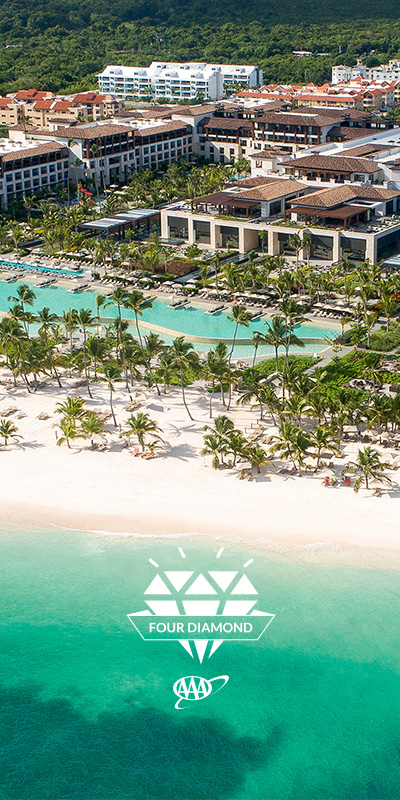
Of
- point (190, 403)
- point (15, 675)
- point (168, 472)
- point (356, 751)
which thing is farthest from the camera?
point (190, 403)

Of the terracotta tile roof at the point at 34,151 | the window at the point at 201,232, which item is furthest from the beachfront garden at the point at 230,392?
the terracotta tile roof at the point at 34,151

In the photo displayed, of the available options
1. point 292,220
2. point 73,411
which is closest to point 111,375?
point 73,411

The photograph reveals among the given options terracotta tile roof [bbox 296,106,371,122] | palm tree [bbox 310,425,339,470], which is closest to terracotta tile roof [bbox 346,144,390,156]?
terracotta tile roof [bbox 296,106,371,122]

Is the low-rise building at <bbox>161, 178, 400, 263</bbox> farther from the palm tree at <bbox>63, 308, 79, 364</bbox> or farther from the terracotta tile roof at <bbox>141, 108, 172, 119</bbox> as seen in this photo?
the terracotta tile roof at <bbox>141, 108, 172, 119</bbox>

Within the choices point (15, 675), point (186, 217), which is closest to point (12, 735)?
point (15, 675)

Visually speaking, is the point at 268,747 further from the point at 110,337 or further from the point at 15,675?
the point at 110,337

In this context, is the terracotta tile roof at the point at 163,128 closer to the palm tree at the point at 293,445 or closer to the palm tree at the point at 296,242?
the palm tree at the point at 296,242

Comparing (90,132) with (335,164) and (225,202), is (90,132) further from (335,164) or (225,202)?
(335,164)
